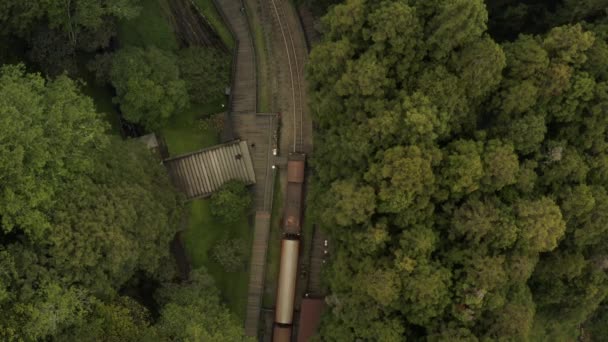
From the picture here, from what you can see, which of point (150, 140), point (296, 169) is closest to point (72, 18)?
point (150, 140)

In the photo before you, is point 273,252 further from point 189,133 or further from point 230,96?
point 230,96

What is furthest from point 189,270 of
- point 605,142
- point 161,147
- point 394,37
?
point 605,142

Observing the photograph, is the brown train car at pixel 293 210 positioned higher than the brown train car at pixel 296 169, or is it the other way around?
the brown train car at pixel 296 169

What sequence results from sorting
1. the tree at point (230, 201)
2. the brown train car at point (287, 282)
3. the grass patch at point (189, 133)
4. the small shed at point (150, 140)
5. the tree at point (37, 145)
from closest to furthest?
the tree at point (37, 145) < the tree at point (230, 201) < the brown train car at point (287, 282) < the small shed at point (150, 140) < the grass patch at point (189, 133)

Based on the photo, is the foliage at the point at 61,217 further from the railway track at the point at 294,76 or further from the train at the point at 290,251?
the railway track at the point at 294,76

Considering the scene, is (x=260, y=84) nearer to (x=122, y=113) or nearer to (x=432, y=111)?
(x=122, y=113)

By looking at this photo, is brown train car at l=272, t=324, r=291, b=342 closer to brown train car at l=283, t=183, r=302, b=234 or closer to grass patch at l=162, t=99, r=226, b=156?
brown train car at l=283, t=183, r=302, b=234

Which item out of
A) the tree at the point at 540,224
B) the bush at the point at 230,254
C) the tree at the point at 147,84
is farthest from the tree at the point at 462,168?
the tree at the point at 147,84

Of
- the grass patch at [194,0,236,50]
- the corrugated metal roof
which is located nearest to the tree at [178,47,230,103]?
the grass patch at [194,0,236,50]
